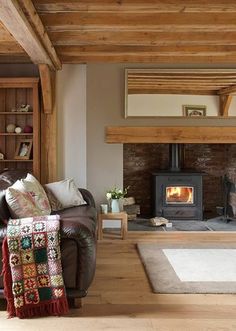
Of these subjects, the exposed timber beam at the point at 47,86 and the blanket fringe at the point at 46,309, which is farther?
the exposed timber beam at the point at 47,86

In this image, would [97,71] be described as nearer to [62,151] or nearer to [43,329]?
[62,151]

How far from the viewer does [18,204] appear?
2951mm

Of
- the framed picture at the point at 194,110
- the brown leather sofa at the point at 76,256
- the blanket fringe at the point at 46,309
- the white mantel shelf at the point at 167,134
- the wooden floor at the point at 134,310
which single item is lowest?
the wooden floor at the point at 134,310

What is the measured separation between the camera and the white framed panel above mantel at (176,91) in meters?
5.02

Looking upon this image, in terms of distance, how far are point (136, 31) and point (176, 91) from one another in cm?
161

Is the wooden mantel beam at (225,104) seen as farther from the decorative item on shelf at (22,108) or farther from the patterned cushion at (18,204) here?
the patterned cushion at (18,204)

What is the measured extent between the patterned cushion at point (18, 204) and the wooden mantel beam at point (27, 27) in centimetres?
136

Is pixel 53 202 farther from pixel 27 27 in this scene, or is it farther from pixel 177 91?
pixel 177 91

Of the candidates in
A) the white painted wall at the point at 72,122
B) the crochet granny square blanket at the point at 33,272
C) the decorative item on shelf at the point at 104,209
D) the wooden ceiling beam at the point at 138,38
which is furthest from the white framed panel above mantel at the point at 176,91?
the crochet granny square blanket at the point at 33,272

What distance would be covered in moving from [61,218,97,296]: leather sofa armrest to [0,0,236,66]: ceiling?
166 cm

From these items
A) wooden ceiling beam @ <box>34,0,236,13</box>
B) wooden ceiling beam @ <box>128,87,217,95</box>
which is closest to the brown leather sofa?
wooden ceiling beam @ <box>34,0,236,13</box>

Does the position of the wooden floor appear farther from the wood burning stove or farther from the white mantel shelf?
the white mantel shelf

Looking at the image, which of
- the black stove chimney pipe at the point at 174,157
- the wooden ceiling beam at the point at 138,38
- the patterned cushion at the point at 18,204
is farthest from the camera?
the black stove chimney pipe at the point at 174,157

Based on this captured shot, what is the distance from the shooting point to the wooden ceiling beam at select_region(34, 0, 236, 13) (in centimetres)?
301
